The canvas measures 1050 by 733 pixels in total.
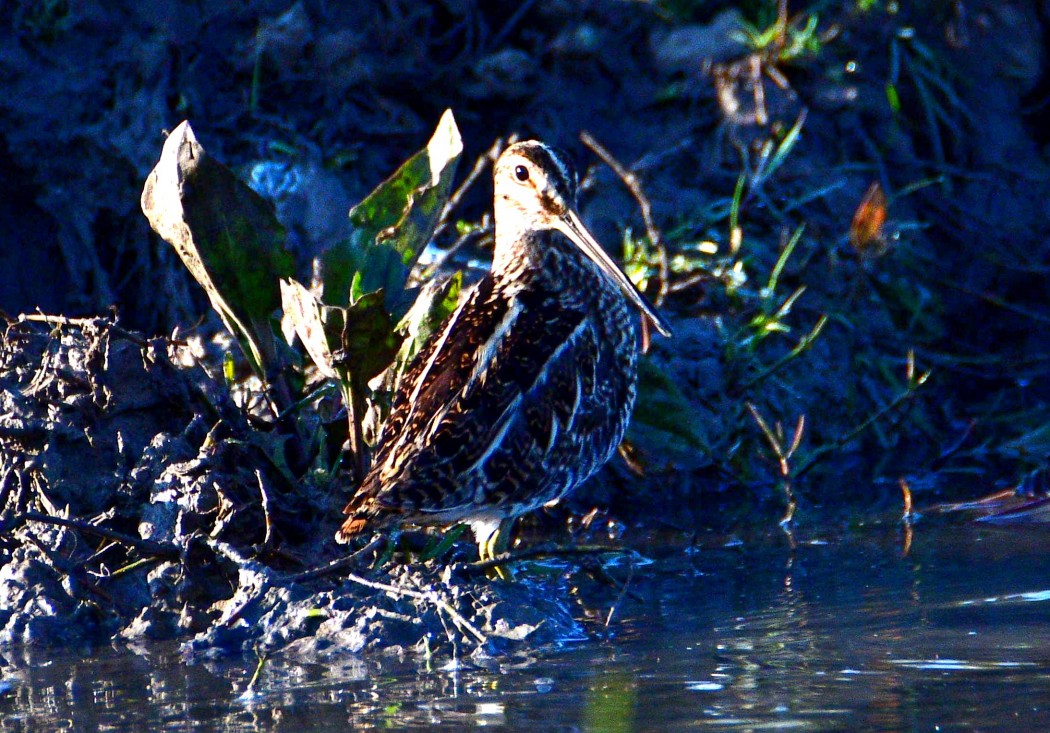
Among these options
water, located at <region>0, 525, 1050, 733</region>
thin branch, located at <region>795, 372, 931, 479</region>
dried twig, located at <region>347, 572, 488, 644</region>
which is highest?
thin branch, located at <region>795, 372, 931, 479</region>

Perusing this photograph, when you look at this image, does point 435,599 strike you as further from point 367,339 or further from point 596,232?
point 596,232

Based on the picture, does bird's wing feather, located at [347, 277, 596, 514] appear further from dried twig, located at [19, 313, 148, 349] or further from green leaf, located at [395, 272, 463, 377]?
dried twig, located at [19, 313, 148, 349]

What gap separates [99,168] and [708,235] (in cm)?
236

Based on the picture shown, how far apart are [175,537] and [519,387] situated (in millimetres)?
967

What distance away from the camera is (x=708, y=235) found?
20.6 ft

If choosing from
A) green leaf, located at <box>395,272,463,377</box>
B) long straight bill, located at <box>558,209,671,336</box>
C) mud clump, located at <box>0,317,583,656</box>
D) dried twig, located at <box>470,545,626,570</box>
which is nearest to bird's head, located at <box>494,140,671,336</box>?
long straight bill, located at <box>558,209,671,336</box>

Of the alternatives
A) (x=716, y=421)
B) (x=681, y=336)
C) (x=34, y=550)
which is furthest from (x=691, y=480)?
(x=34, y=550)

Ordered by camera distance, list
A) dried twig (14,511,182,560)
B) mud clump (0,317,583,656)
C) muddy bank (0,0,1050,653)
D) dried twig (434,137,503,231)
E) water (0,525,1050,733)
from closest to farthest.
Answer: water (0,525,1050,733) → mud clump (0,317,583,656) → dried twig (14,511,182,560) → muddy bank (0,0,1050,653) → dried twig (434,137,503,231)

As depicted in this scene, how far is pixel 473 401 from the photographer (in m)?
4.01

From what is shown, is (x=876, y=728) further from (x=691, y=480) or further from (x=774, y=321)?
(x=774, y=321)

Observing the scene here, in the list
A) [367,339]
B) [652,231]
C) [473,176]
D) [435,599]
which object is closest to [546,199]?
[367,339]

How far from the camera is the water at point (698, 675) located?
2926 millimetres

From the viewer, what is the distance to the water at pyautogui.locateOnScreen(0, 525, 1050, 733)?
115 inches

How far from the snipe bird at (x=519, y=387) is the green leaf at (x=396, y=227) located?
224 mm
